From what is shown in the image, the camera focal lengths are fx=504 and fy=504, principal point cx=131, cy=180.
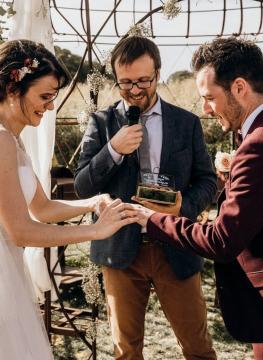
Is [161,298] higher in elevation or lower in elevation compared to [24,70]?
lower

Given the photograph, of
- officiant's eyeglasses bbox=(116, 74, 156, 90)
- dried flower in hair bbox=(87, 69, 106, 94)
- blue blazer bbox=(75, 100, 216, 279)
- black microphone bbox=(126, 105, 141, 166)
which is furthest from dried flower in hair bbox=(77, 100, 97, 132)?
black microphone bbox=(126, 105, 141, 166)

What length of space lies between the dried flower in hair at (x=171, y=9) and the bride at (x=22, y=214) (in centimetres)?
108

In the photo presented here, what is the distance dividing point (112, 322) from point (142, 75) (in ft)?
4.22

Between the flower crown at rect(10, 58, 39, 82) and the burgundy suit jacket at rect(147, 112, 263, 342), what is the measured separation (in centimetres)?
83

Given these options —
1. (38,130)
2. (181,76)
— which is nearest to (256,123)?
(38,130)

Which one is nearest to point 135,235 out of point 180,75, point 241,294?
point 241,294

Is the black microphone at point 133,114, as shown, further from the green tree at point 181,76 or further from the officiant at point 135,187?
the green tree at point 181,76

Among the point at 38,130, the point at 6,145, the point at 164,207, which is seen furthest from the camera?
the point at 38,130

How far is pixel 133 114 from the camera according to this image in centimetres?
244

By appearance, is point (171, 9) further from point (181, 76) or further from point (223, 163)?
point (181, 76)

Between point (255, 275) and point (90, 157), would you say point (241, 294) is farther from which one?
point (90, 157)

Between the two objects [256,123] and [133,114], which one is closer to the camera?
[256,123]

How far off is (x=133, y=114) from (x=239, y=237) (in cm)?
88

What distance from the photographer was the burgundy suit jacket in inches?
70.6
